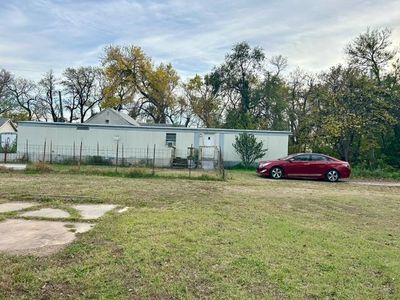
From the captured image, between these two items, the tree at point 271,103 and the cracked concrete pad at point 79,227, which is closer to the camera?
the cracked concrete pad at point 79,227

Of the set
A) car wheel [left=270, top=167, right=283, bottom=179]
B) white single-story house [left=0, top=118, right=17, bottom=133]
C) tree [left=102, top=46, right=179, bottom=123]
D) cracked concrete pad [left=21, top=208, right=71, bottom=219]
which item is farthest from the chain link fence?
tree [left=102, top=46, right=179, bottom=123]

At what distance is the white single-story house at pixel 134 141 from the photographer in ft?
65.3

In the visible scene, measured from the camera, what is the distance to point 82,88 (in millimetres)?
39562

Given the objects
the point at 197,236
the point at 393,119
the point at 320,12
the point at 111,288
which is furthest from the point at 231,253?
the point at 393,119

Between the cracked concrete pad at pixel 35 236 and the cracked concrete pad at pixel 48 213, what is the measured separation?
0.37 m

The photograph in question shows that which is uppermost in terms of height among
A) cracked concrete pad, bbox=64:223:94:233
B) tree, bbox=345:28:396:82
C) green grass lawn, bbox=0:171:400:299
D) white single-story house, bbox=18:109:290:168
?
tree, bbox=345:28:396:82

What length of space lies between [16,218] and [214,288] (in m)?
3.91

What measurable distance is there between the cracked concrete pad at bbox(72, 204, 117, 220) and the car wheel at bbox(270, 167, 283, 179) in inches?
382

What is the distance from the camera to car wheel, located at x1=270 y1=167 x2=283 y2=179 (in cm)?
1511

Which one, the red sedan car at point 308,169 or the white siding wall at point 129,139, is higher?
the white siding wall at point 129,139

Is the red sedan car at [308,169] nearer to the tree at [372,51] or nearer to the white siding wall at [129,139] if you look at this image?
the white siding wall at [129,139]

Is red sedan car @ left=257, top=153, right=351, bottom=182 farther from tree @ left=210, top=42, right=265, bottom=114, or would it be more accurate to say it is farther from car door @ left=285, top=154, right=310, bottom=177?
tree @ left=210, top=42, right=265, bottom=114

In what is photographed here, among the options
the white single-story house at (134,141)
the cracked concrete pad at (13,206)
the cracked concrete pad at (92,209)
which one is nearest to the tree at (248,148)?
the white single-story house at (134,141)

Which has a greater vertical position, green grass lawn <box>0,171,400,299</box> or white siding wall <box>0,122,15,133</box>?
white siding wall <box>0,122,15,133</box>
